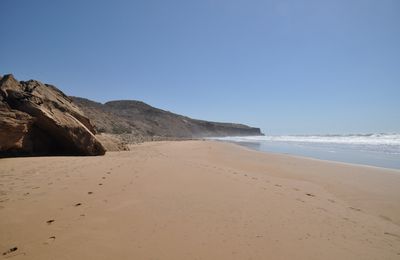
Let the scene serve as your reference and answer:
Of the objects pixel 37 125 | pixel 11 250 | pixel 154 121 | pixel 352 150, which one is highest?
pixel 154 121

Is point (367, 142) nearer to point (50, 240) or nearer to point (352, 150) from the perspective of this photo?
point (352, 150)

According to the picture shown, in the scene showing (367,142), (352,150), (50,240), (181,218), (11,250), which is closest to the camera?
(11,250)

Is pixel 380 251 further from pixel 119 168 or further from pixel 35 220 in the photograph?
pixel 119 168

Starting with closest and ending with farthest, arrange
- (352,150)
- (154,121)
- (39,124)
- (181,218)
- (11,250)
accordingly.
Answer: (11,250) < (181,218) < (39,124) < (352,150) < (154,121)

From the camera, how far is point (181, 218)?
3635mm

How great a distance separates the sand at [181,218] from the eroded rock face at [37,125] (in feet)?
7.38

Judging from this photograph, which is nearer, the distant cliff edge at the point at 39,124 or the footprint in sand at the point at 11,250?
the footprint in sand at the point at 11,250

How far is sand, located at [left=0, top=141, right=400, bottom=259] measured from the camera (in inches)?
109

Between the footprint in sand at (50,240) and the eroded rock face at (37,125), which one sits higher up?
the eroded rock face at (37,125)

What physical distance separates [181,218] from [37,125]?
8.04 m

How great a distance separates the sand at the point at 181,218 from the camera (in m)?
2.76

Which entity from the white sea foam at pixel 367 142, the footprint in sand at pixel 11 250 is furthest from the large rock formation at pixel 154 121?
the footprint in sand at pixel 11 250

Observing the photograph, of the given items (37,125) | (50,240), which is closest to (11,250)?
(50,240)

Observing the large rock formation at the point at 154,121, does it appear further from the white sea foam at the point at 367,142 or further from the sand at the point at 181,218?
the sand at the point at 181,218
